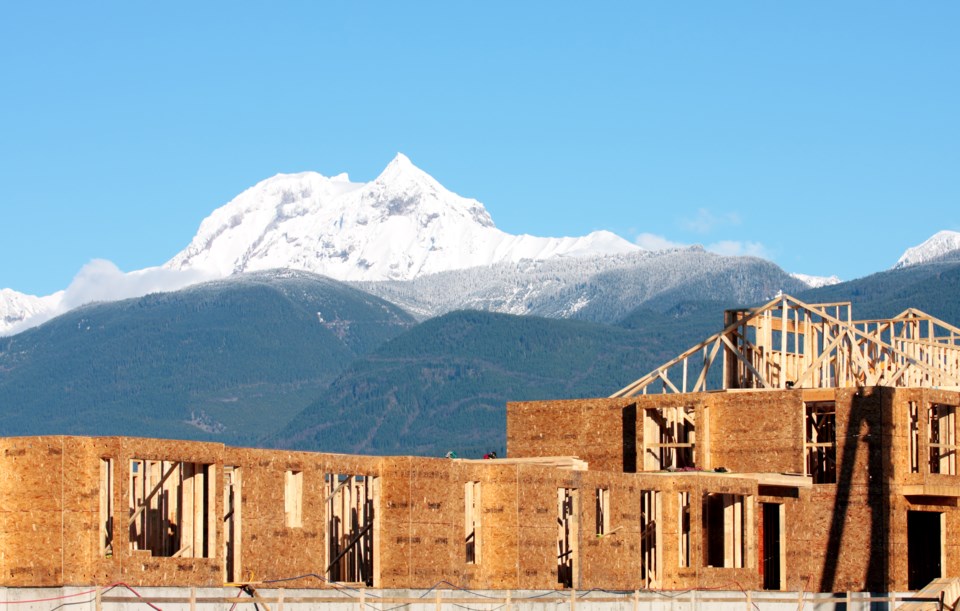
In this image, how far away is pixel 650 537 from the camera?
6178 cm

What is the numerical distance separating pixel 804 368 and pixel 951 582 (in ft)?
55.5

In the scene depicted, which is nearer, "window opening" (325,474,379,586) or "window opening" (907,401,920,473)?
"window opening" (325,474,379,586)

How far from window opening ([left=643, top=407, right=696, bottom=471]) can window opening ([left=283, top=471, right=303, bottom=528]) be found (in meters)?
23.5

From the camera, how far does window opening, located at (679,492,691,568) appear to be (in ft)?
198

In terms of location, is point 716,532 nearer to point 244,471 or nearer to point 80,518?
point 244,471

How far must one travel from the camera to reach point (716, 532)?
64938 millimetres

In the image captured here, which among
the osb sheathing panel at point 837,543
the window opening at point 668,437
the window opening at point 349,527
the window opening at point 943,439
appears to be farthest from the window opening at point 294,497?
the window opening at point 943,439

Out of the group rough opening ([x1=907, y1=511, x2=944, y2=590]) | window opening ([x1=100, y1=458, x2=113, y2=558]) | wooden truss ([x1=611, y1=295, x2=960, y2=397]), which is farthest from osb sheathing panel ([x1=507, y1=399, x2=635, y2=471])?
window opening ([x1=100, y1=458, x2=113, y2=558])

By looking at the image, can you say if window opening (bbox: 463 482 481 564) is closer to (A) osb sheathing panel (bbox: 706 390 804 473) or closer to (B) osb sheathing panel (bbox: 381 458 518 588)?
(B) osb sheathing panel (bbox: 381 458 518 588)

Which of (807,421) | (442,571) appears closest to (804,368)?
(807,421)

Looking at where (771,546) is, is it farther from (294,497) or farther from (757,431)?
(294,497)

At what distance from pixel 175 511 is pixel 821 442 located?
2907 centimetres

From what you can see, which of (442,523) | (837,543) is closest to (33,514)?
(442,523)

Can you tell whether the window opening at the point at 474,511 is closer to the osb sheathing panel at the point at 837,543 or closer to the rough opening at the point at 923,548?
the osb sheathing panel at the point at 837,543
